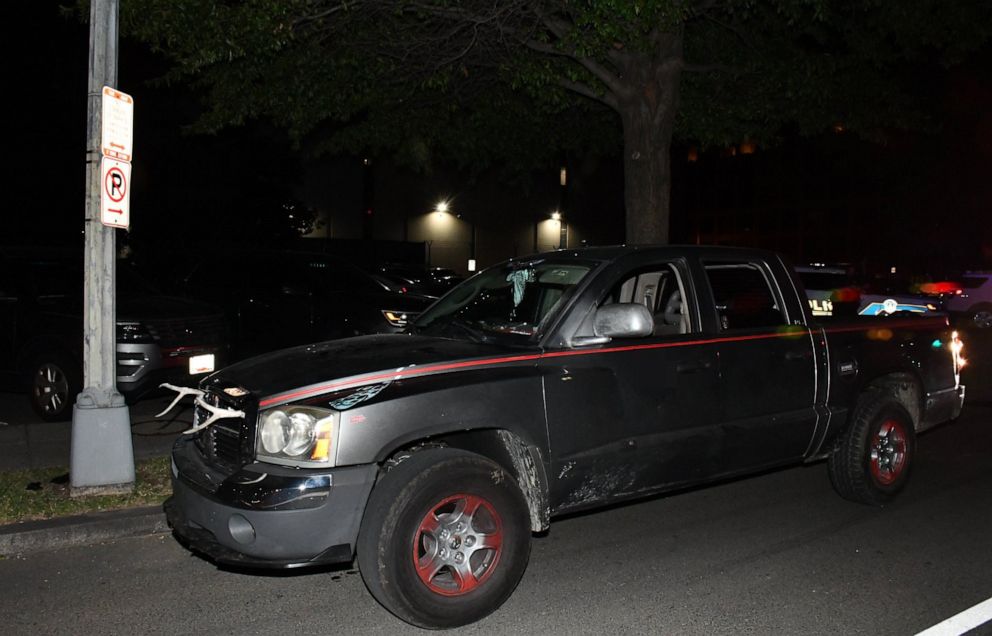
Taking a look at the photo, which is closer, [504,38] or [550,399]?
[550,399]

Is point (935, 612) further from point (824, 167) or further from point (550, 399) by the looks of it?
point (824, 167)

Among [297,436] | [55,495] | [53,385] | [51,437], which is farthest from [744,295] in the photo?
[53,385]

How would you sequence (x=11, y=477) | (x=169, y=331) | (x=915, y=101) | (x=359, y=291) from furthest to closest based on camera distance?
(x=915, y=101) < (x=359, y=291) < (x=169, y=331) < (x=11, y=477)

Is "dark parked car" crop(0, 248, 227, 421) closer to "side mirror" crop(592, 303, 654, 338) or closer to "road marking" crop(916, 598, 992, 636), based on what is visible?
"side mirror" crop(592, 303, 654, 338)

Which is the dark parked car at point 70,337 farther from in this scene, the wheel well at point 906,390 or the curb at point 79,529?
the wheel well at point 906,390

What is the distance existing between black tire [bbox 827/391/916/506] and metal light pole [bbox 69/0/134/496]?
5.16 meters

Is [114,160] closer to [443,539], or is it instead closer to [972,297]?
[443,539]

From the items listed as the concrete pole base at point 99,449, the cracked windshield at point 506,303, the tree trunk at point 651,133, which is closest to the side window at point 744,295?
the cracked windshield at point 506,303

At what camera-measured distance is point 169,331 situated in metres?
8.40

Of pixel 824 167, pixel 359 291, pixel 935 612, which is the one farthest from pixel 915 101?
pixel 824 167

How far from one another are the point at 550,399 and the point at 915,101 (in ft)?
41.9

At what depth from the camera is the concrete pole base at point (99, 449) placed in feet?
19.6

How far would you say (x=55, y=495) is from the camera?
5.98 metres

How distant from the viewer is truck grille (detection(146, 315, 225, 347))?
8.31 metres
